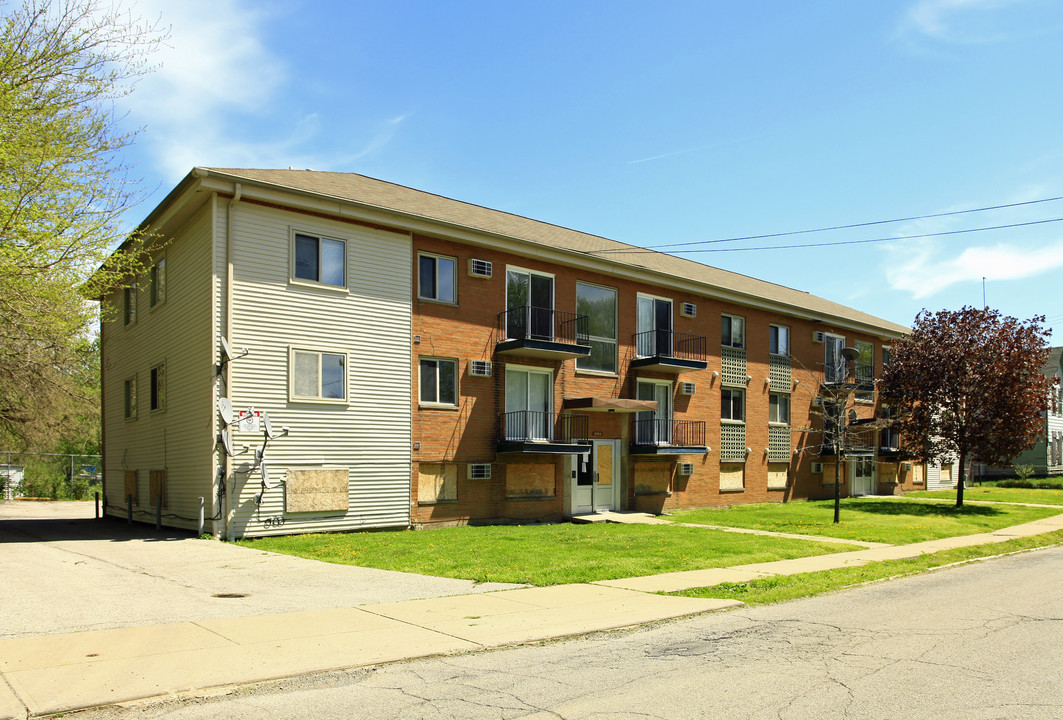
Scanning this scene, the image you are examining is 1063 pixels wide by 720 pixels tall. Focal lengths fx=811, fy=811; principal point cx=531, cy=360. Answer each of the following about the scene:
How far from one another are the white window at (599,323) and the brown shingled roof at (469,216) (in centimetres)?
113

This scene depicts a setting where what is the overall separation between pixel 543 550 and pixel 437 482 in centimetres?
582

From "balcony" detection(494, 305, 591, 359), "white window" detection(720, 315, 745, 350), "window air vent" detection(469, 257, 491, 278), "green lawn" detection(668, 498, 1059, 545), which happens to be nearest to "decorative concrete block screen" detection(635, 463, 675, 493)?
"green lawn" detection(668, 498, 1059, 545)

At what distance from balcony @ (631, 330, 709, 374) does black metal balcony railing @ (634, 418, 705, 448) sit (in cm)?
178

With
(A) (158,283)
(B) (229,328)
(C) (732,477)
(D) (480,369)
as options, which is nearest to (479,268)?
(D) (480,369)

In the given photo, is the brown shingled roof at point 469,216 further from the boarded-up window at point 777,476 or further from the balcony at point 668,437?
the boarded-up window at point 777,476

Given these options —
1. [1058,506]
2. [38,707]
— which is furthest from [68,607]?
[1058,506]

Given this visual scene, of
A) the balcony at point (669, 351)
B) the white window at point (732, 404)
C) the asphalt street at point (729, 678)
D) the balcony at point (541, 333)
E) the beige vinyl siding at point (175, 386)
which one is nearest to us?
the asphalt street at point (729, 678)

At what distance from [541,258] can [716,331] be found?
8.71 metres

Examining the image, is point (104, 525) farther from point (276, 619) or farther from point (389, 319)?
point (276, 619)

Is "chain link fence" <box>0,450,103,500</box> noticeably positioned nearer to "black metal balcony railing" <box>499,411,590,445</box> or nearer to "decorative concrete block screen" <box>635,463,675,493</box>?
"black metal balcony railing" <box>499,411,590,445</box>

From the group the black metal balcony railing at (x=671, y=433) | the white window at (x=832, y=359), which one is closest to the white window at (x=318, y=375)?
the black metal balcony railing at (x=671, y=433)

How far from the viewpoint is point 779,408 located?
106ft

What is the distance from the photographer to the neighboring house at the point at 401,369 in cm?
1834

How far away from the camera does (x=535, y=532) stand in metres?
19.8
